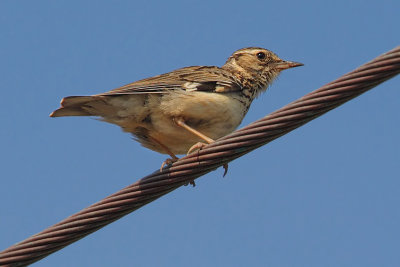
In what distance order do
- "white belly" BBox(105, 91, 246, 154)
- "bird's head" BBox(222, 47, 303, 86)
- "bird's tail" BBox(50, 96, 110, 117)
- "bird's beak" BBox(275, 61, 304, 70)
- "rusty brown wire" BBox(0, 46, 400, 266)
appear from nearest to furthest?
"rusty brown wire" BBox(0, 46, 400, 266)
"bird's tail" BBox(50, 96, 110, 117)
"white belly" BBox(105, 91, 246, 154)
"bird's head" BBox(222, 47, 303, 86)
"bird's beak" BBox(275, 61, 304, 70)

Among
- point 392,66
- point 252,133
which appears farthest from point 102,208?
point 392,66

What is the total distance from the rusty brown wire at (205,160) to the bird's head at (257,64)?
4573 mm

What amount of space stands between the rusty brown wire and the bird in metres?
2.29

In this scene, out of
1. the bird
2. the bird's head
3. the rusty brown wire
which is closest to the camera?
the rusty brown wire

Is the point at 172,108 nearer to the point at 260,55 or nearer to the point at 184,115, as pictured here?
the point at 184,115

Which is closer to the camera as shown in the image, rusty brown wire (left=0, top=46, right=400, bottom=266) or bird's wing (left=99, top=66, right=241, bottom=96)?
rusty brown wire (left=0, top=46, right=400, bottom=266)

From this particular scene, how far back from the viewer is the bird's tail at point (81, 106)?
27.3ft

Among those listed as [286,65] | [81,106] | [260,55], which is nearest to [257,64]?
[260,55]

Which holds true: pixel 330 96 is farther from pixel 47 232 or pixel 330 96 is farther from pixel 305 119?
pixel 47 232

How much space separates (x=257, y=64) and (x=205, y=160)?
17.0 ft

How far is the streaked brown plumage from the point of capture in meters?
8.66

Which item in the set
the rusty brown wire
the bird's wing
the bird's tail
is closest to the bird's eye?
the bird's wing

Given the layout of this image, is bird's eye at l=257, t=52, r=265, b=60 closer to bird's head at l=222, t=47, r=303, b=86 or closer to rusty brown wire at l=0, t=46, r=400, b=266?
bird's head at l=222, t=47, r=303, b=86

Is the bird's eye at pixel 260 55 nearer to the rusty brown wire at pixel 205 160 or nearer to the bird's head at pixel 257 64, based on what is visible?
the bird's head at pixel 257 64
